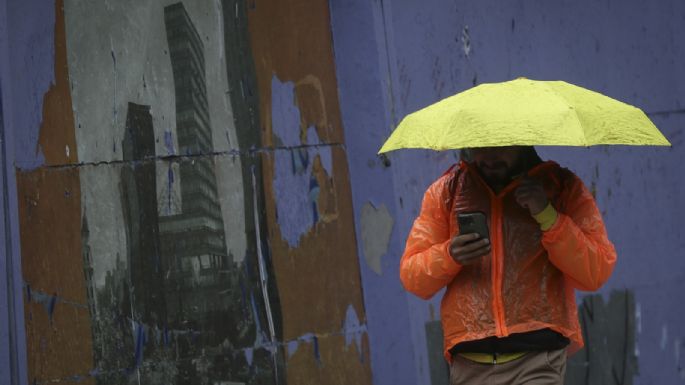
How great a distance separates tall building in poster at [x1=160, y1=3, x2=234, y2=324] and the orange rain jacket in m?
2.10

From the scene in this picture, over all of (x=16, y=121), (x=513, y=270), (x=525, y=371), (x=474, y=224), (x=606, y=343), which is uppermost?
(x=16, y=121)

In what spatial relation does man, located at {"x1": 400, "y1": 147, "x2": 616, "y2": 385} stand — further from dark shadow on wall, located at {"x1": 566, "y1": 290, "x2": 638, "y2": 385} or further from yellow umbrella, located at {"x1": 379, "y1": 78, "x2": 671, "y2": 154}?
dark shadow on wall, located at {"x1": 566, "y1": 290, "x2": 638, "y2": 385}

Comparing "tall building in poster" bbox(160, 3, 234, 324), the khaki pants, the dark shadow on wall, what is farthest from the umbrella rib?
the dark shadow on wall

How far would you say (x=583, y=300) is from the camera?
599cm

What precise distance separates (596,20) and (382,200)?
1.68 m

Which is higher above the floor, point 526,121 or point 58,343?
point 526,121

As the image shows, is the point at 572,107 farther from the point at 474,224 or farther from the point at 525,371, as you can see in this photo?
the point at 525,371

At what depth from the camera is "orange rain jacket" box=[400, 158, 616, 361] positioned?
11.0 ft

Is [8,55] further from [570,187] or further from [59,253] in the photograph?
[570,187]

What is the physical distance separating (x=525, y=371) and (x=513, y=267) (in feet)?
1.09

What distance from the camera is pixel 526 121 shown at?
10.1 ft

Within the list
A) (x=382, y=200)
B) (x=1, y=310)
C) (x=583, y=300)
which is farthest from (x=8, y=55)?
(x=583, y=300)

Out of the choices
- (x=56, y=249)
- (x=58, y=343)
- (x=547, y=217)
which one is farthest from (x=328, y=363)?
(x=547, y=217)

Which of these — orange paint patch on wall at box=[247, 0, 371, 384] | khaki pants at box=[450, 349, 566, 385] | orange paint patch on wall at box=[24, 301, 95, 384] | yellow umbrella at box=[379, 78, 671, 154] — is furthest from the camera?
orange paint patch on wall at box=[247, 0, 371, 384]
